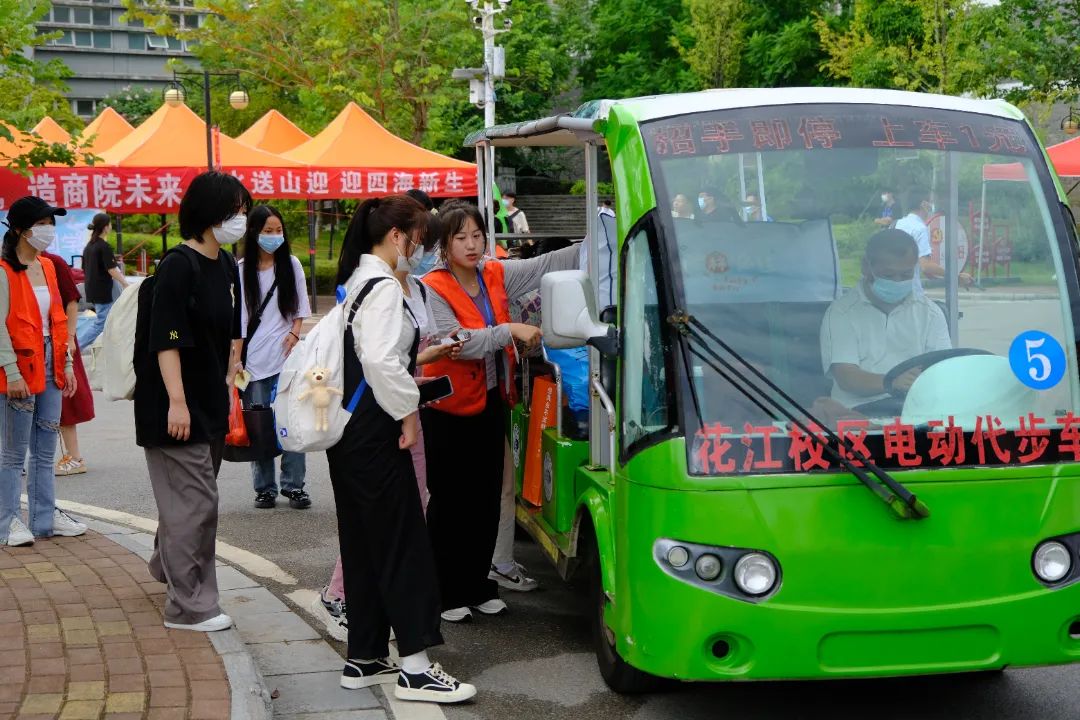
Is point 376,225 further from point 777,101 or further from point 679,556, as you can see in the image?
point 679,556

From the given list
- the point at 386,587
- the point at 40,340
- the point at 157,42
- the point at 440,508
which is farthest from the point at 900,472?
the point at 157,42

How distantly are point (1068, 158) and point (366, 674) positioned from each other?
15661 mm

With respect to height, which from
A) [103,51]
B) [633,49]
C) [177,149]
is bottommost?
[177,149]

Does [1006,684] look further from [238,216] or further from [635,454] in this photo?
[238,216]

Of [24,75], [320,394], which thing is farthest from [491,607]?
[24,75]

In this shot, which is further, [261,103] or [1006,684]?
[261,103]

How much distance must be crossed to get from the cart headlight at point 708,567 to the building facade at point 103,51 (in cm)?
9205

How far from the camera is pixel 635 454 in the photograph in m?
4.43

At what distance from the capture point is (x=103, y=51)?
92.1 metres

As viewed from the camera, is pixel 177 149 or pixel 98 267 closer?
pixel 98 267

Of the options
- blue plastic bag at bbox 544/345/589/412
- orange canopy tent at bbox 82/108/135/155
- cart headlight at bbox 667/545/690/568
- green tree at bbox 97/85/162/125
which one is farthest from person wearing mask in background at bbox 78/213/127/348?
green tree at bbox 97/85/162/125

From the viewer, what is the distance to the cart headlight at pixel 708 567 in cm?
416

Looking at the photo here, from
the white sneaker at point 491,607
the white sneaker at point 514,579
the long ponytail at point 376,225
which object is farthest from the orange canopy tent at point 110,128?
the long ponytail at point 376,225

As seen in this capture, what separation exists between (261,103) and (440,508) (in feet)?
102
